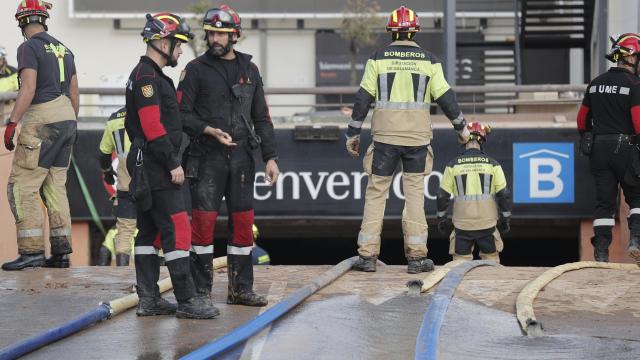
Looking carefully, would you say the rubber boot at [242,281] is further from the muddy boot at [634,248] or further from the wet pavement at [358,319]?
the muddy boot at [634,248]

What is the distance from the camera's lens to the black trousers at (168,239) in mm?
7887

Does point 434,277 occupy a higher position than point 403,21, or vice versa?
point 403,21

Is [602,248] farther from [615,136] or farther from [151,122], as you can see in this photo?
[151,122]

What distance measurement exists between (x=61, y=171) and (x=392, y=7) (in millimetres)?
26470

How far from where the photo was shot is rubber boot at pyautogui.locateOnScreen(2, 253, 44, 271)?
33.4ft

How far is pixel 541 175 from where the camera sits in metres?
16.2

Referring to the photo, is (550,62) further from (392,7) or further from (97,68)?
(97,68)

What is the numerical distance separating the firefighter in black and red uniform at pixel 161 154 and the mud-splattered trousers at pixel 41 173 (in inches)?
95.0

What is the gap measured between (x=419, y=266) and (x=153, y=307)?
282 cm

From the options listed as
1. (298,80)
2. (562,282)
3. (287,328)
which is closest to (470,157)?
(562,282)

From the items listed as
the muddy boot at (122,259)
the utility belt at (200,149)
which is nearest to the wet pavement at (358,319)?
the utility belt at (200,149)

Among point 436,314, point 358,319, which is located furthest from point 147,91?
point 436,314

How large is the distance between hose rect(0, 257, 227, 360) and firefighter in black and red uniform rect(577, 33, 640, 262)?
4883mm

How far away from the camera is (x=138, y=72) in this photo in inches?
307
